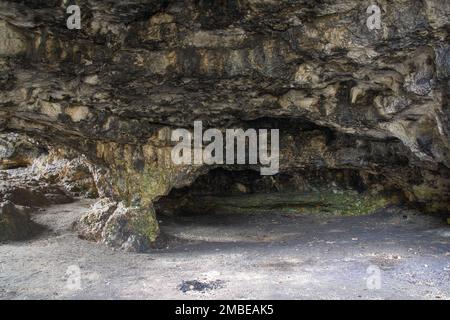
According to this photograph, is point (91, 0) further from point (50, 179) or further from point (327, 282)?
point (50, 179)

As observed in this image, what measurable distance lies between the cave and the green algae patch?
0.10 meters

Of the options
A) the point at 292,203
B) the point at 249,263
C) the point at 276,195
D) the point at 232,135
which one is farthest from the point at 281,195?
the point at 249,263

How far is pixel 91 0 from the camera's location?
7.29 m

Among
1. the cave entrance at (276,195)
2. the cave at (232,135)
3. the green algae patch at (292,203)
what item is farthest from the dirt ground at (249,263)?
the cave entrance at (276,195)

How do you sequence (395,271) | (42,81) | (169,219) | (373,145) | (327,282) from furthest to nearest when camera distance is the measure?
1. (169,219)
2. (373,145)
3. (42,81)
4. (395,271)
5. (327,282)

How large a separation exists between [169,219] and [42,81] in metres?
6.14

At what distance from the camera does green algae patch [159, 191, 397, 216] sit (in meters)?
13.9

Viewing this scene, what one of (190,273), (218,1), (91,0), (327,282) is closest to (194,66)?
(218,1)

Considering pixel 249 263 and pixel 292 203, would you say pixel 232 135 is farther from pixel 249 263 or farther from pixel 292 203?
pixel 249 263

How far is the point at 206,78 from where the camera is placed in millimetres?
9484

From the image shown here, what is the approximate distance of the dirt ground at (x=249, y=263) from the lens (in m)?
6.77

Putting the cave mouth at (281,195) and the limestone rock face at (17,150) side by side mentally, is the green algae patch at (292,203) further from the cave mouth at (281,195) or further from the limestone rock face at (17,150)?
the limestone rock face at (17,150)

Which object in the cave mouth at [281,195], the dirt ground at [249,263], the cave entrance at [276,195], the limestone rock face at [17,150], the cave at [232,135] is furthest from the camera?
the limestone rock face at [17,150]

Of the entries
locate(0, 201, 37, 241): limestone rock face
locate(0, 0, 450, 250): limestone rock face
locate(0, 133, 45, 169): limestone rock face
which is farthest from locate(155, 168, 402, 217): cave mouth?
locate(0, 133, 45, 169): limestone rock face
